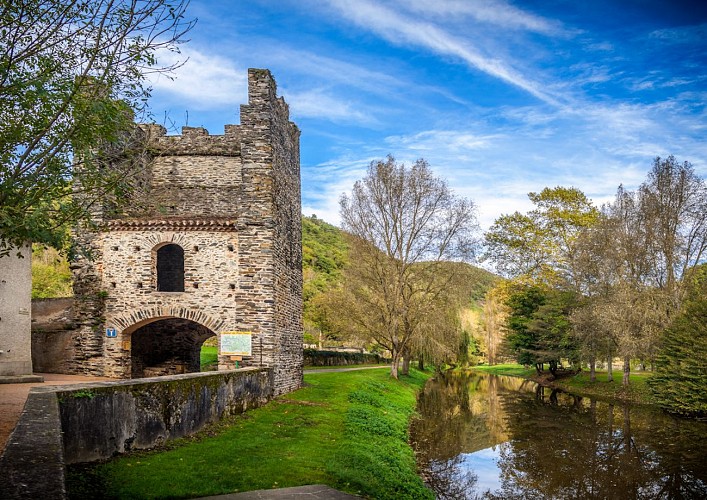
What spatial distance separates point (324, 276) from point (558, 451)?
54.8m

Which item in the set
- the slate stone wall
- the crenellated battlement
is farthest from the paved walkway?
the crenellated battlement

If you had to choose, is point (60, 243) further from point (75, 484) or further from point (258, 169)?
point (258, 169)

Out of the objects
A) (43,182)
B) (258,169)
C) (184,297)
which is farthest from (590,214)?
(43,182)

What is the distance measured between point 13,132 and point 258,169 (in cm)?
1061

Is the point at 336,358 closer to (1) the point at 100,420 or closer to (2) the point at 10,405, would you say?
(2) the point at 10,405

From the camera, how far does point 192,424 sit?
38.2ft

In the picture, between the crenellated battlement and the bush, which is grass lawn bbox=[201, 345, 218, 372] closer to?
the bush

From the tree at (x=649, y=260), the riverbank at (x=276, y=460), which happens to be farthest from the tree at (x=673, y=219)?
the riverbank at (x=276, y=460)

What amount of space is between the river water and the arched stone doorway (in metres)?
9.89

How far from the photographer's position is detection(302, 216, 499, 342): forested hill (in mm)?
29562

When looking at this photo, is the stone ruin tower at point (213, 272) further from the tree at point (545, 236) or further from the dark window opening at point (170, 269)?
the tree at point (545, 236)

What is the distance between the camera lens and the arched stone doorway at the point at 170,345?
22.1m

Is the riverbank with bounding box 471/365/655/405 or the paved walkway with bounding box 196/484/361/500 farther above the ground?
the paved walkway with bounding box 196/484/361/500

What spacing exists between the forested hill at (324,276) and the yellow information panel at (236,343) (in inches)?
545
